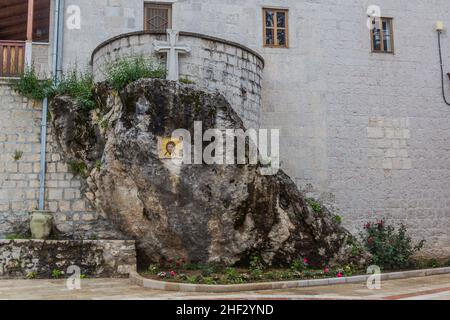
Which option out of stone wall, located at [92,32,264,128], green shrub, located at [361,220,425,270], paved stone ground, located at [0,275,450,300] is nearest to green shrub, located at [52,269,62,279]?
paved stone ground, located at [0,275,450,300]

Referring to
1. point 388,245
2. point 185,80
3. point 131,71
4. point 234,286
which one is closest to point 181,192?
point 234,286

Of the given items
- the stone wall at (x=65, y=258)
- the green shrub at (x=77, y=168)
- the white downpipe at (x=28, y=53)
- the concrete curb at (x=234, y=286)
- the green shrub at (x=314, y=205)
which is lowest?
the concrete curb at (x=234, y=286)

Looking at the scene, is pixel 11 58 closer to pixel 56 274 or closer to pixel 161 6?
pixel 161 6

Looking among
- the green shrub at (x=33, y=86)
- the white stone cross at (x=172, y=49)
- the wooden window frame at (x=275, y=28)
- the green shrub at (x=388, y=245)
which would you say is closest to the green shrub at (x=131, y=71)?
the white stone cross at (x=172, y=49)

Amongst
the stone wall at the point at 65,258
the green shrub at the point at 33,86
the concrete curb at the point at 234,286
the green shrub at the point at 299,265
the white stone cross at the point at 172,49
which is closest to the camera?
the concrete curb at the point at 234,286

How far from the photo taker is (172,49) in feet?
30.8

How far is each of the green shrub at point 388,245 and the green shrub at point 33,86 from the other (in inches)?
314

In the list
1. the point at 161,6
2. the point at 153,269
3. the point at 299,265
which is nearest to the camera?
the point at 153,269

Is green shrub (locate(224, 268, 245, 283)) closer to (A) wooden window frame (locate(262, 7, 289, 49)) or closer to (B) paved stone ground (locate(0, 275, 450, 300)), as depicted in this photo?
(B) paved stone ground (locate(0, 275, 450, 300))

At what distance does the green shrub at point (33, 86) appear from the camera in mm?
10141

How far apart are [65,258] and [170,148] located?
288 centimetres

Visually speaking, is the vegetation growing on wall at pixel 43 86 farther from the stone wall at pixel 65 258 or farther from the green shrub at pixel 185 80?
the stone wall at pixel 65 258

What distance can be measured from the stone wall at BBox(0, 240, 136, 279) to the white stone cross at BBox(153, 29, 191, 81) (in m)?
3.45

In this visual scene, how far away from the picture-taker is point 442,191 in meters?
→ 12.3
